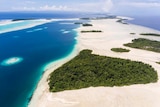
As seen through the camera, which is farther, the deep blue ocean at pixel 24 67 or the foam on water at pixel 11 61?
the foam on water at pixel 11 61

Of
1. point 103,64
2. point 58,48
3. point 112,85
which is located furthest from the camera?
point 58,48

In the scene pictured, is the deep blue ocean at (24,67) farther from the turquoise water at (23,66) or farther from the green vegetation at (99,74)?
the green vegetation at (99,74)

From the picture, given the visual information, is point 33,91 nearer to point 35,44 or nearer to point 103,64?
point 103,64

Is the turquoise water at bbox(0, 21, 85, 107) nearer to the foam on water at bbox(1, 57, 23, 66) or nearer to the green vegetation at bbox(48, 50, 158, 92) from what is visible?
the foam on water at bbox(1, 57, 23, 66)

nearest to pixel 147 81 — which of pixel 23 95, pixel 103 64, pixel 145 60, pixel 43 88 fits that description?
pixel 103 64

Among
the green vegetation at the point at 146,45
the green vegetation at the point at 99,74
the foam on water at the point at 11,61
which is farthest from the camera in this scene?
the green vegetation at the point at 146,45

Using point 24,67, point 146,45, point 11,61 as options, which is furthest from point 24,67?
point 146,45

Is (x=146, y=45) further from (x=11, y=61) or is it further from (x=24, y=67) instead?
(x=11, y=61)

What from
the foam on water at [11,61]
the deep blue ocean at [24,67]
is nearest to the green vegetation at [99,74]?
the deep blue ocean at [24,67]
